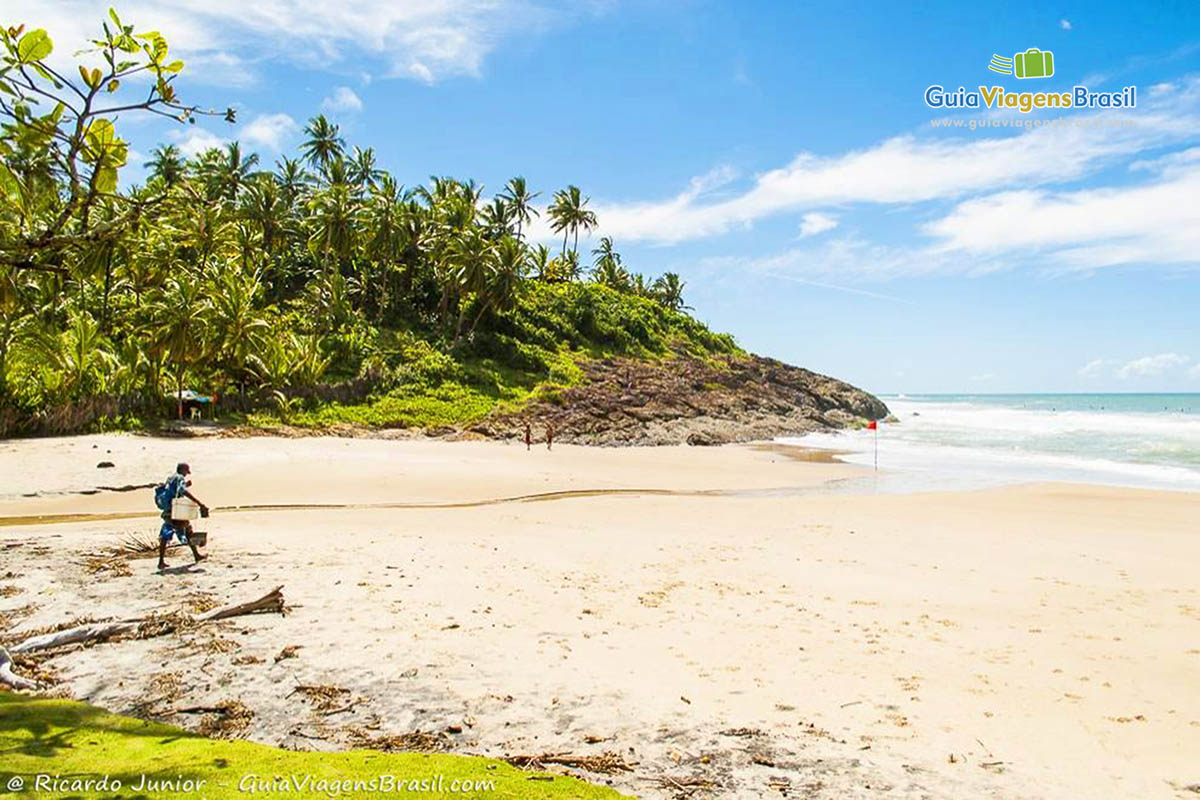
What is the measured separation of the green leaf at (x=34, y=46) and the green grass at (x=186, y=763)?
12.1 feet

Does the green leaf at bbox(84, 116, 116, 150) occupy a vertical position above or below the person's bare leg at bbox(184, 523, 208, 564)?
above

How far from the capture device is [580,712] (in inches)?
233

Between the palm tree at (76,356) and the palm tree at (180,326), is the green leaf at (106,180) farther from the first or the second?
the palm tree at (180,326)

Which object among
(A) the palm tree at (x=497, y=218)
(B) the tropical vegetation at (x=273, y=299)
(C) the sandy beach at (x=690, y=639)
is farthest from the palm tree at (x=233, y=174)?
(C) the sandy beach at (x=690, y=639)

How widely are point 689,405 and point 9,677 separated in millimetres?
44846

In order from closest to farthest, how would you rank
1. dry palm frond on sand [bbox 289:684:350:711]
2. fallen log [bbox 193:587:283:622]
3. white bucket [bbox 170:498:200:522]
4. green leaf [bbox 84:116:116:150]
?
1. green leaf [bbox 84:116:116:150]
2. dry palm frond on sand [bbox 289:684:350:711]
3. fallen log [bbox 193:587:283:622]
4. white bucket [bbox 170:498:200:522]

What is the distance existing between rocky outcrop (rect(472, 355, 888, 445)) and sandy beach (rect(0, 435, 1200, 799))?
24.4 meters

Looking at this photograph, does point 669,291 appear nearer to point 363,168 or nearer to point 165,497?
point 363,168

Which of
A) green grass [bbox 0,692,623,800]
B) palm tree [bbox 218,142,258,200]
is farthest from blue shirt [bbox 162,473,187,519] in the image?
palm tree [bbox 218,142,258,200]

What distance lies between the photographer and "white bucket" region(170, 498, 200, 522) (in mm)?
10047

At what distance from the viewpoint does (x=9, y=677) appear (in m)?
5.78

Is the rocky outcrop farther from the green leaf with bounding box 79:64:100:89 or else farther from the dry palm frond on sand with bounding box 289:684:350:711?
the green leaf with bounding box 79:64:100:89

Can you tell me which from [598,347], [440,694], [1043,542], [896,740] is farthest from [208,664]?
[598,347]

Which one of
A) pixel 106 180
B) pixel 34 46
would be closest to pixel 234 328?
pixel 106 180
